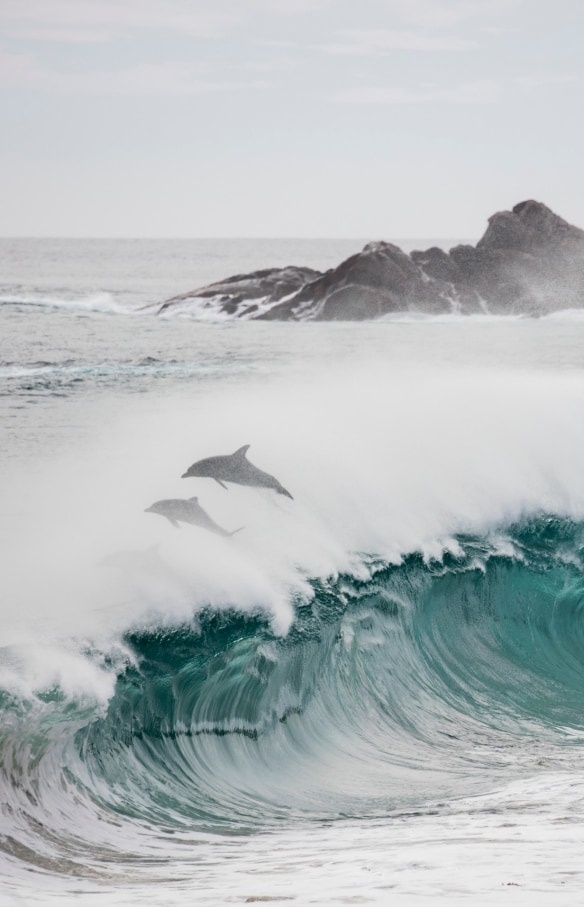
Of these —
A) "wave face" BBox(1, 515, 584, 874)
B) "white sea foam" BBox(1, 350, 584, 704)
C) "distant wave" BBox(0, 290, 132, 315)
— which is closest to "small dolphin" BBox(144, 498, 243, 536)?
"white sea foam" BBox(1, 350, 584, 704)

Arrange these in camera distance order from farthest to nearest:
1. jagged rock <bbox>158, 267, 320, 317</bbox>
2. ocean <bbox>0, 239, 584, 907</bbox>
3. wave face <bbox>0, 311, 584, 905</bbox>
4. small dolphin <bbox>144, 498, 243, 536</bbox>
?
jagged rock <bbox>158, 267, 320, 317</bbox> < small dolphin <bbox>144, 498, 243, 536</bbox> < wave face <bbox>0, 311, 584, 905</bbox> < ocean <bbox>0, 239, 584, 907</bbox>

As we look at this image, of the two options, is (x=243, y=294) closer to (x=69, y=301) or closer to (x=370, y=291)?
(x=370, y=291)

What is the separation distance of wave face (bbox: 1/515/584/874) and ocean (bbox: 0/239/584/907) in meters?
0.02

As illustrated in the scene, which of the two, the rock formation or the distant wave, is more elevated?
the rock formation

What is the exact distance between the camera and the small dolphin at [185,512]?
9930 millimetres

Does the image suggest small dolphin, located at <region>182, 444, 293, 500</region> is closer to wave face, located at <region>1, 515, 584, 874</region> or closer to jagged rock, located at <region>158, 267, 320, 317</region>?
wave face, located at <region>1, 515, 584, 874</region>

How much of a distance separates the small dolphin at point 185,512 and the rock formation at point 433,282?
117 ft

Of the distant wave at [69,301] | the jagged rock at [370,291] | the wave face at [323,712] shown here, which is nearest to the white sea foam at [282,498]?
the wave face at [323,712]

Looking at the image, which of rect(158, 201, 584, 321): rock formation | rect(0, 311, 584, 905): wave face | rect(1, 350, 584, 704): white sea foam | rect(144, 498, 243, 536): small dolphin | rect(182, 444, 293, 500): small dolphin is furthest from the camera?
rect(158, 201, 584, 321): rock formation

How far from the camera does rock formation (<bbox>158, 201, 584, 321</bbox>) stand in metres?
46.4

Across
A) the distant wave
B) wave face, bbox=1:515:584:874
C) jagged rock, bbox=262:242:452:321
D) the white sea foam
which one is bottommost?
wave face, bbox=1:515:584:874

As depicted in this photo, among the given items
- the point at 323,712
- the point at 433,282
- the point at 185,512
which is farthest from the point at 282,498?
the point at 433,282

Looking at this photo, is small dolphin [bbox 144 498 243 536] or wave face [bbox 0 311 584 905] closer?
wave face [bbox 0 311 584 905]

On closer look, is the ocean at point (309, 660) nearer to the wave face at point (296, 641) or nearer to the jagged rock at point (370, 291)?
the wave face at point (296, 641)
